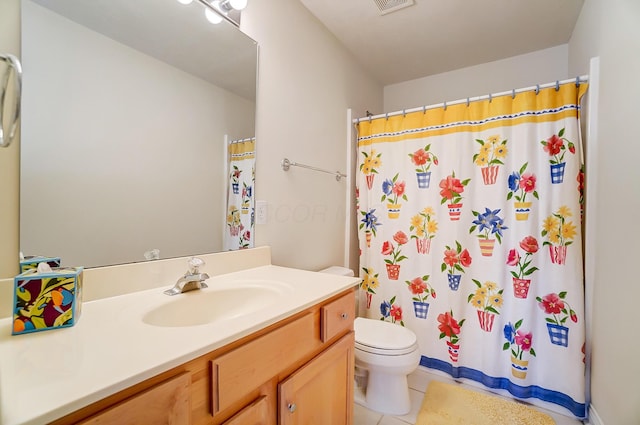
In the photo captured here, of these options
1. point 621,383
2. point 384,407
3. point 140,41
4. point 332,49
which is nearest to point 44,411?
point 140,41

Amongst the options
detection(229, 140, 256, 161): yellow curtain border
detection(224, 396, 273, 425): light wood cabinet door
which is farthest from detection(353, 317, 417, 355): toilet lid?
detection(229, 140, 256, 161): yellow curtain border

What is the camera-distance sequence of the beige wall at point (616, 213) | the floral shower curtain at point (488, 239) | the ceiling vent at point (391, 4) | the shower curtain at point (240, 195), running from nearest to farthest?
the beige wall at point (616, 213) → the shower curtain at point (240, 195) → the floral shower curtain at point (488, 239) → the ceiling vent at point (391, 4)

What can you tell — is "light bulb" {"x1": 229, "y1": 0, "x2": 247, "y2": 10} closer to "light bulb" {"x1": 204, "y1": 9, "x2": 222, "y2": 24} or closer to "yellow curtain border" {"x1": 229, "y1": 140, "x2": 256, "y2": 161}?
"light bulb" {"x1": 204, "y1": 9, "x2": 222, "y2": 24}

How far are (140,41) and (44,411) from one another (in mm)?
1119

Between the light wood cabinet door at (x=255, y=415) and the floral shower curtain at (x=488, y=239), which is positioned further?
the floral shower curtain at (x=488, y=239)

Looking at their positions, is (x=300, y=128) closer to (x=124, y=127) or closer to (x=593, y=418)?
(x=124, y=127)

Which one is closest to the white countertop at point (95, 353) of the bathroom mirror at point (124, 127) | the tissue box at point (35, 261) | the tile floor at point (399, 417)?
the tissue box at point (35, 261)

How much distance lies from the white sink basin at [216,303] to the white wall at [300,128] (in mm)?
380

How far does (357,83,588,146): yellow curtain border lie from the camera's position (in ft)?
5.16

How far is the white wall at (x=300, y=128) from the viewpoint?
1.49 meters

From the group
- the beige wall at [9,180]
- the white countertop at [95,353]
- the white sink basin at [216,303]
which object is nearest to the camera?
the white countertop at [95,353]

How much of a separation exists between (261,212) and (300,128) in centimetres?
63

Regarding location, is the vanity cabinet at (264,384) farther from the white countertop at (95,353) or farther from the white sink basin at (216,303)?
the white sink basin at (216,303)

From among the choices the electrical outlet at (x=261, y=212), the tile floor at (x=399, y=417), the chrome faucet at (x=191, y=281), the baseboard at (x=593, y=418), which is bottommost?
the tile floor at (x=399, y=417)
